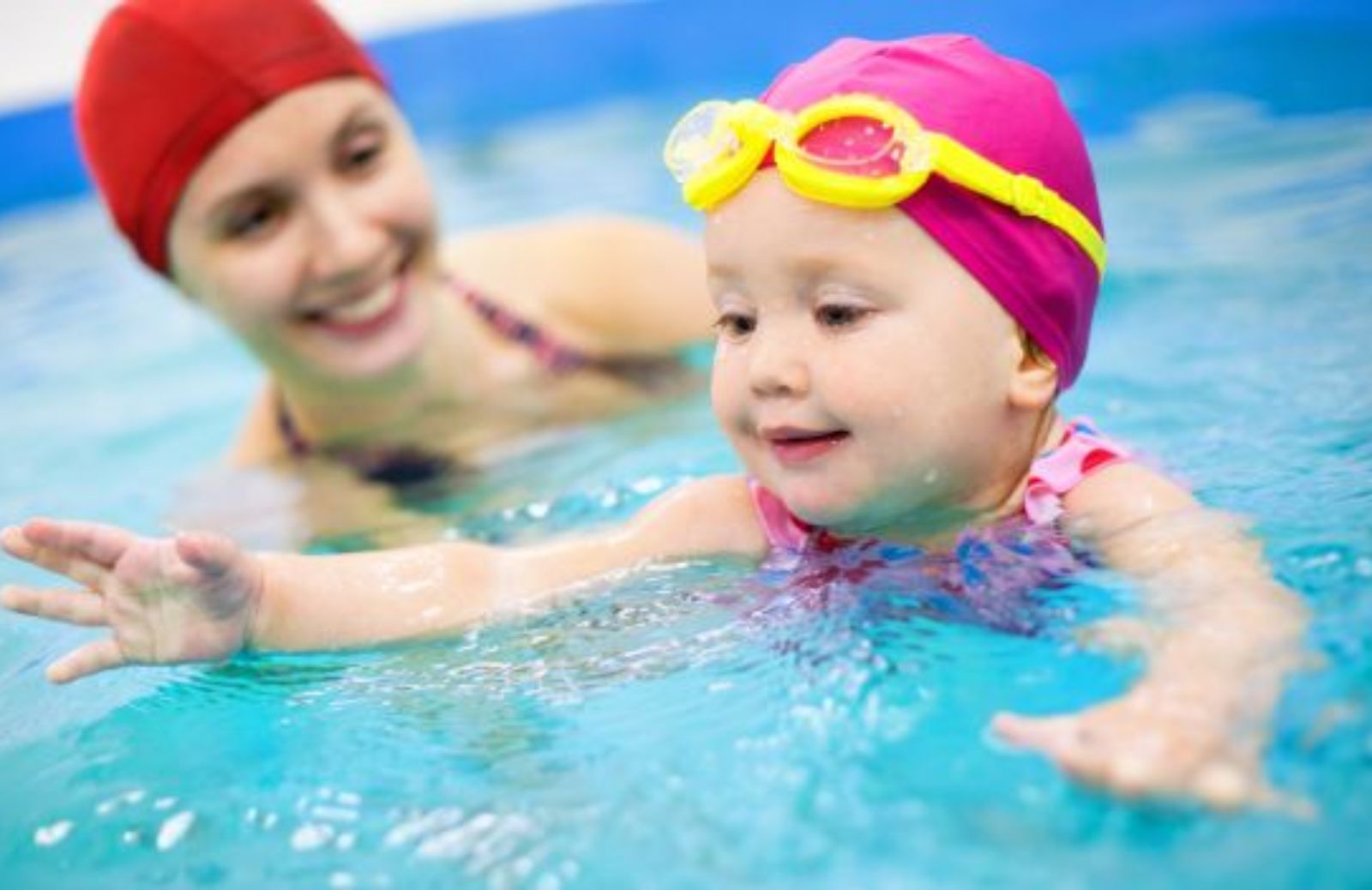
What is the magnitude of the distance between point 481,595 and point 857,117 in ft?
3.45

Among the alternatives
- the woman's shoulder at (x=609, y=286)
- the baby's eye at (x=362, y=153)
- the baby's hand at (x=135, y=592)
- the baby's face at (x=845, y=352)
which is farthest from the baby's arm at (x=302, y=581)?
the woman's shoulder at (x=609, y=286)

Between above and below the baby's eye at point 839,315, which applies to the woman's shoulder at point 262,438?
below

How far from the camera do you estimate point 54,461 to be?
15.2 feet

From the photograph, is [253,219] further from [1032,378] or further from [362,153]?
[1032,378]

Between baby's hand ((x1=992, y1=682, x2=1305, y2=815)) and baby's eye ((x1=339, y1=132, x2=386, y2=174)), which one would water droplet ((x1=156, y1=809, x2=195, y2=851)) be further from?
baby's eye ((x1=339, y1=132, x2=386, y2=174))

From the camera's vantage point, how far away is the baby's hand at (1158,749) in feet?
5.58

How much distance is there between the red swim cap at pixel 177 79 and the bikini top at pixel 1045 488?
167 cm

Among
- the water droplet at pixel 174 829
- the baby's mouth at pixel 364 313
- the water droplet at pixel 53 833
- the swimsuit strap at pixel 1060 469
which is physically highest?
the swimsuit strap at pixel 1060 469

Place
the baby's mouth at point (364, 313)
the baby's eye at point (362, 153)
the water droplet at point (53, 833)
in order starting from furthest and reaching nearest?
1. the baby's mouth at point (364, 313)
2. the baby's eye at point (362, 153)
3. the water droplet at point (53, 833)

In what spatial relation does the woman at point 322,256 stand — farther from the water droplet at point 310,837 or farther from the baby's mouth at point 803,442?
the water droplet at point 310,837

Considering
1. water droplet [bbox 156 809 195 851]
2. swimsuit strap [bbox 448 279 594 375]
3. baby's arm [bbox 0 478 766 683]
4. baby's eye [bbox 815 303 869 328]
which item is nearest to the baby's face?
baby's eye [bbox 815 303 869 328]

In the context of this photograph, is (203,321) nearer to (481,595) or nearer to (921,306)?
(481,595)

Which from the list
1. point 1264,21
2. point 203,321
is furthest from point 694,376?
point 1264,21

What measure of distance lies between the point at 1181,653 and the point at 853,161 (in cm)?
82
